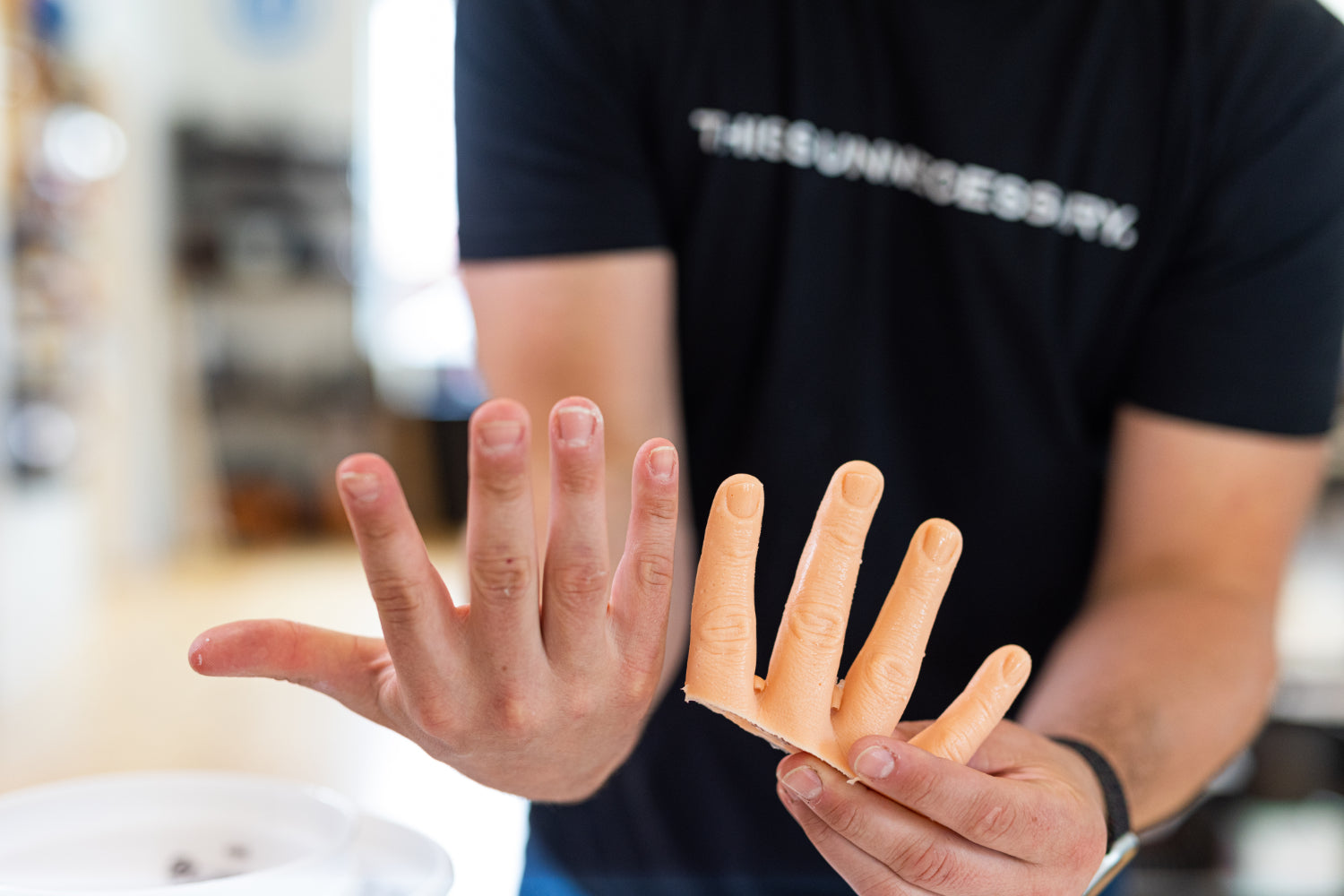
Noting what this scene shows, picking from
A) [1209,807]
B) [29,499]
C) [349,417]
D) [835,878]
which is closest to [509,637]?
[835,878]

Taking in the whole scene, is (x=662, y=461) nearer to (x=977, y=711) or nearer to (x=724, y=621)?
(x=724, y=621)

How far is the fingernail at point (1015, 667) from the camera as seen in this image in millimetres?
541

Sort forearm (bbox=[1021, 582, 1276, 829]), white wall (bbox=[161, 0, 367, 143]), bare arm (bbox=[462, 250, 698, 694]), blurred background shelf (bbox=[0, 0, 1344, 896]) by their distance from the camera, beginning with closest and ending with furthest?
1. forearm (bbox=[1021, 582, 1276, 829])
2. bare arm (bbox=[462, 250, 698, 694])
3. blurred background shelf (bbox=[0, 0, 1344, 896])
4. white wall (bbox=[161, 0, 367, 143])

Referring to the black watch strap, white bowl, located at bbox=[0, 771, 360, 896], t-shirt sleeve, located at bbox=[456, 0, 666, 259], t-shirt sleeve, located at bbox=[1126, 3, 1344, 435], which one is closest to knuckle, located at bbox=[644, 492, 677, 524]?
white bowl, located at bbox=[0, 771, 360, 896]

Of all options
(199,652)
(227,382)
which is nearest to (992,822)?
(199,652)

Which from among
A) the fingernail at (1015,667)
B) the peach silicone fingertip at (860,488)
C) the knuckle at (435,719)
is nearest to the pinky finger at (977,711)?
the fingernail at (1015,667)

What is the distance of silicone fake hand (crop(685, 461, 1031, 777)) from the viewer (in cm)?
52

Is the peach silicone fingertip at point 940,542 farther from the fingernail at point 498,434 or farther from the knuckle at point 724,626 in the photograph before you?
the fingernail at point 498,434

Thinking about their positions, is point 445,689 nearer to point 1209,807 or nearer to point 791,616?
point 791,616

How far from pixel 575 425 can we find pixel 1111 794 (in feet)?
1.24

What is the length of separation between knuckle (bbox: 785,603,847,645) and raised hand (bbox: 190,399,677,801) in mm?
61

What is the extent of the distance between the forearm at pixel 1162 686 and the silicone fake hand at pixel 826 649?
239mm

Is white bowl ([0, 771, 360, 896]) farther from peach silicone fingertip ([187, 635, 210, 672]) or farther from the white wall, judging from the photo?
the white wall

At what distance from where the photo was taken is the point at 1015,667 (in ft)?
1.78
